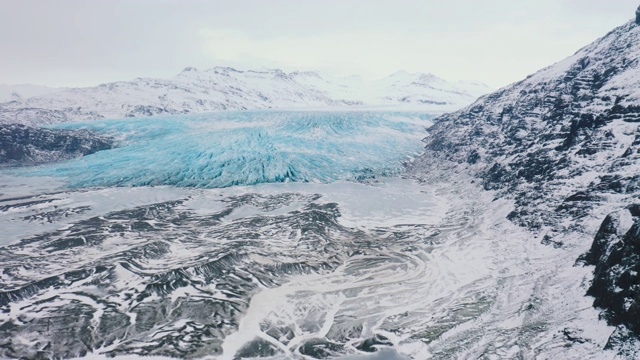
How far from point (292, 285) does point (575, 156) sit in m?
80.0

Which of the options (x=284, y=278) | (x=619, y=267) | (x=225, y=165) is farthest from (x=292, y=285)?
(x=225, y=165)

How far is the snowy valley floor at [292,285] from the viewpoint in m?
60.5

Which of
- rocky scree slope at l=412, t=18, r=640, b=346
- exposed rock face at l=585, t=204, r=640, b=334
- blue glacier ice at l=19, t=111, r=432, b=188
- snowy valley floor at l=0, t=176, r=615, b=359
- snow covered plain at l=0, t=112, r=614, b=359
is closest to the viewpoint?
exposed rock face at l=585, t=204, r=640, b=334

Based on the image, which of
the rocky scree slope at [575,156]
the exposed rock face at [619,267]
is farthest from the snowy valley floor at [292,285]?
the rocky scree slope at [575,156]

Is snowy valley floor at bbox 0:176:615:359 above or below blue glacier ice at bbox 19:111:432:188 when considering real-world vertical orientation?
below

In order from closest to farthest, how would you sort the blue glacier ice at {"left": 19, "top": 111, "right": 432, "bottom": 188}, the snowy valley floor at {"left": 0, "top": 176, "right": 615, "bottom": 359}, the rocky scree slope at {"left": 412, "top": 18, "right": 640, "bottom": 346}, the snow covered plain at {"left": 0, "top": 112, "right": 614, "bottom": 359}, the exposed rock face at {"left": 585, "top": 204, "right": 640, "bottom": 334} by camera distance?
the exposed rock face at {"left": 585, "top": 204, "right": 640, "bottom": 334} → the rocky scree slope at {"left": 412, "top": 18, "right": 640, "bottom": 346} → the snowy valley floor at {"left": 0, "top": 176, "right": 615, "bottom": 359} → the snow covered plain at {"left": 0, "top": 112, "right": 614, "bottom": 359} → the blue glacier ice at {"left": 19, "top": 111, "right": 432, "bottom": 188}

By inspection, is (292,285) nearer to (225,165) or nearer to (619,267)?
(619,267)

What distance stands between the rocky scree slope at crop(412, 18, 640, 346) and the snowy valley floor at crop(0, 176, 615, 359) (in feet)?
15.4

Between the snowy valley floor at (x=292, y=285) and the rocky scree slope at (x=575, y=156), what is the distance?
468 cm

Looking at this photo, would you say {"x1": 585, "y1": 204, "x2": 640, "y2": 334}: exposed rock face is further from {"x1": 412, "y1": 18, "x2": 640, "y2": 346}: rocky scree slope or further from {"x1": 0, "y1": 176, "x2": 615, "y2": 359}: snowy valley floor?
{"x1": 0, "y1": 176, "x2": 615, "y2": 359}: snowy valley floor

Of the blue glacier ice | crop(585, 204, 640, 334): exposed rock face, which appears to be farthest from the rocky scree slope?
the blue glacier ice

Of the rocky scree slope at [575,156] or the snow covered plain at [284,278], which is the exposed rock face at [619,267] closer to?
the rocky scree slope at [575,156]

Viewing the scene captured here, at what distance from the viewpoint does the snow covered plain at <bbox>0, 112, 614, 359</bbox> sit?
60781 mm

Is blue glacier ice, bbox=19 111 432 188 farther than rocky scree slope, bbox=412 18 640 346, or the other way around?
blue glacier ice, bbox=19 111 432 188
